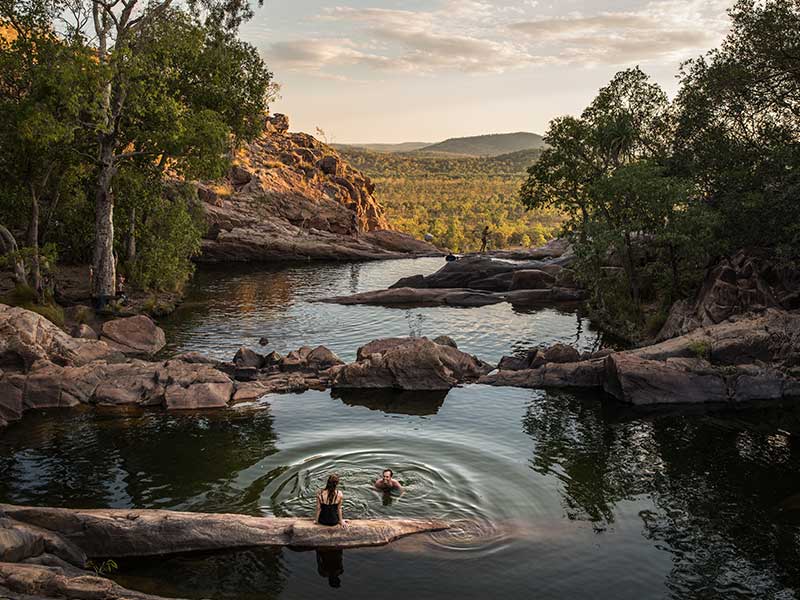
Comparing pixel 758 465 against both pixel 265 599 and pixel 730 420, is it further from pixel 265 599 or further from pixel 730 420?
pixel 265 599

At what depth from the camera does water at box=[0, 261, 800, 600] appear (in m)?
15.8

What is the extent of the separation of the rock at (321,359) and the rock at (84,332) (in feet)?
36.1

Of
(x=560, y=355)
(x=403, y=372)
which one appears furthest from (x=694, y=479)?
(x=403, y=372)

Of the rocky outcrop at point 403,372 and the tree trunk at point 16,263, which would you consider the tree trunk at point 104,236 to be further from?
the rocky outcrop at point 403,372

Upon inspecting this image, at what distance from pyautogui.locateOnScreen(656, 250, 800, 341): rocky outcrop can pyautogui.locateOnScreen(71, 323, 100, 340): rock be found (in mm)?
29777

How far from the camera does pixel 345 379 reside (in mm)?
31219

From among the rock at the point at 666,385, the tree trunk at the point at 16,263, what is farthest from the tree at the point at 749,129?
the tree trunk at the point at 16,263

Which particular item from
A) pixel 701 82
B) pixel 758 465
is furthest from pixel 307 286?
pixel 758 465

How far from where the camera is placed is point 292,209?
319 ft

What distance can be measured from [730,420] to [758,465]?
4.55 metres

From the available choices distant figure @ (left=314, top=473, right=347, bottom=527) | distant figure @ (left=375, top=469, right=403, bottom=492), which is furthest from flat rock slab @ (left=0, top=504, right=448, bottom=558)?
distant figure @ (left=375, top=469, right=403, bottom=492)

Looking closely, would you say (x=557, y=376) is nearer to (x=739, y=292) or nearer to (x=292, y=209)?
(x=739, y=292)

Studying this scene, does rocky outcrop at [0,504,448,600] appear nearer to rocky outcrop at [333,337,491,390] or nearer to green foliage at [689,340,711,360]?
rocky outcrop at [333,337,491,390]

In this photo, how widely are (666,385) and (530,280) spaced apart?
30.3 metres
